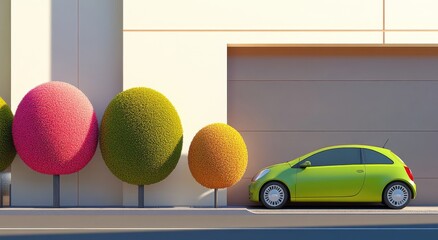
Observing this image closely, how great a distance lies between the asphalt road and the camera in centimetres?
1264

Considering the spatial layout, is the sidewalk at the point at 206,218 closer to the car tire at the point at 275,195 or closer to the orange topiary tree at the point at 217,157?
→ the car tire at the point at 275,195

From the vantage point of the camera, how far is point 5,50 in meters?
20.5

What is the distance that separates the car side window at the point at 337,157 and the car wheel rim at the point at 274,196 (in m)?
0.97

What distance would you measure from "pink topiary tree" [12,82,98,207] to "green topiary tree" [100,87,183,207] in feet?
1.92

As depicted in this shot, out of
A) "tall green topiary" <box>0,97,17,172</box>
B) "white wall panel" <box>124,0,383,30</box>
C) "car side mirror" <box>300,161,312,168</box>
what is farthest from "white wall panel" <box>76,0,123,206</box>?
"car side mirror" <box>300,161,312,168</box>

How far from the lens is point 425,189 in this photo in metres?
20.2

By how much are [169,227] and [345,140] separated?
303 inches

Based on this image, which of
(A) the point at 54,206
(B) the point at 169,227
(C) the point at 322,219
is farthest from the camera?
(A) the point at 54,206

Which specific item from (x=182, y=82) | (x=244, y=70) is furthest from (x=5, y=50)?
(x=244, y=70)

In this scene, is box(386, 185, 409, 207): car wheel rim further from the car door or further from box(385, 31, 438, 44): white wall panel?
box(385, 31, 438, 44): white wall panel

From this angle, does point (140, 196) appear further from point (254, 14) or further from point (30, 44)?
point (254, 14)

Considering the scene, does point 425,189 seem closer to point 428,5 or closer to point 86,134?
point 428,5

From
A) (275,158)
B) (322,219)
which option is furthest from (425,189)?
(322,219)

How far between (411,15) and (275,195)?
587 cm
